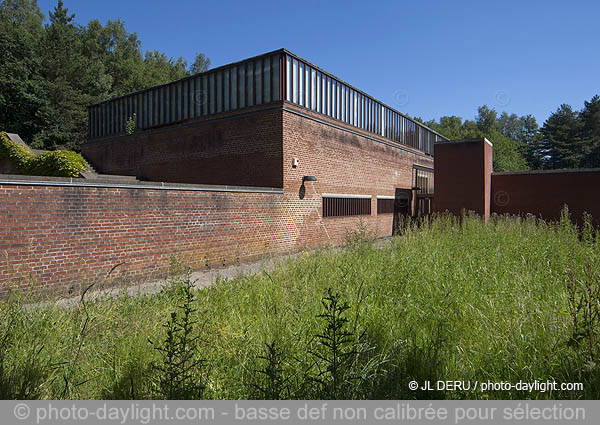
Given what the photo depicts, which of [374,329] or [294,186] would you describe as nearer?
[374,329]

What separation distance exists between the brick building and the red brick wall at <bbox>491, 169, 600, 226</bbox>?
529 cm

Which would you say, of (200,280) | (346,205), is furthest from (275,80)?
(200,280)

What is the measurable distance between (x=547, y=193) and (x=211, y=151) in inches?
583

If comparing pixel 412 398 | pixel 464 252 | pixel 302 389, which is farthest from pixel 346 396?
pixel 464 252

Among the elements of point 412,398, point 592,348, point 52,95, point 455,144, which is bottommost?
point 412,398

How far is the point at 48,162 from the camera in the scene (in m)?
13.8

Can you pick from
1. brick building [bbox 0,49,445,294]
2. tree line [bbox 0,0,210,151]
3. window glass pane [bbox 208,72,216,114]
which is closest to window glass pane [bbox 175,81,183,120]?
brick building [bbox 0,49,445,294]

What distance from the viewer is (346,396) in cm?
226

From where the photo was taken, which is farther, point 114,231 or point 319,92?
point 319,92

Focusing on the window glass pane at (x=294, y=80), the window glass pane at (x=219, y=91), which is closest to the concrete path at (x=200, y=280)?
the window glass pane at (x=294, y=80)

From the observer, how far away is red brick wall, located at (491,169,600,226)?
1427cm

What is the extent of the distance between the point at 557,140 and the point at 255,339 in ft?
205

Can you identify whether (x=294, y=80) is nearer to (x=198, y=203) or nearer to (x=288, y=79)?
(x=288, y=79)
